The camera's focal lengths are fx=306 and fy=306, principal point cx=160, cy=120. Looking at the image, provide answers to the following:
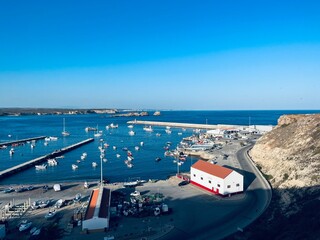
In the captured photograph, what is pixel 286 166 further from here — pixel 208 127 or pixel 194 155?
pixel 208 127

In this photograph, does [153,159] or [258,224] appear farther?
[153,159]

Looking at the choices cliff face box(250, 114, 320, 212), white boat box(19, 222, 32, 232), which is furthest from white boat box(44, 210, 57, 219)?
cliff face box(250, 114, 320, 212)

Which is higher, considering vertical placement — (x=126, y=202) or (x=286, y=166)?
(x=286, y=166)

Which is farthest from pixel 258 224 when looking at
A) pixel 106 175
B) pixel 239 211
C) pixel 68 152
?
pixel 68 152

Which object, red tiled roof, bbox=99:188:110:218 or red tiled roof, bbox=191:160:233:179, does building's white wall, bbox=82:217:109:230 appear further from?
red tiled roof, bbox=191:160:233:179

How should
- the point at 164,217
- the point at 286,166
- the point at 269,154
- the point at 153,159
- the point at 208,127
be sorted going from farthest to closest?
the point at 208,127 < the point at 153,159 < the point at 269,154 < the point at 286,166 < the point at 164,217

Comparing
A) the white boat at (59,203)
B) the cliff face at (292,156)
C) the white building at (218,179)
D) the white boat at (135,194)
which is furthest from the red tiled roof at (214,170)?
the white boat at (59,203)

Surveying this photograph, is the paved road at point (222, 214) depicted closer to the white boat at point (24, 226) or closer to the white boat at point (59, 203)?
the white boat at point (24, 226)
